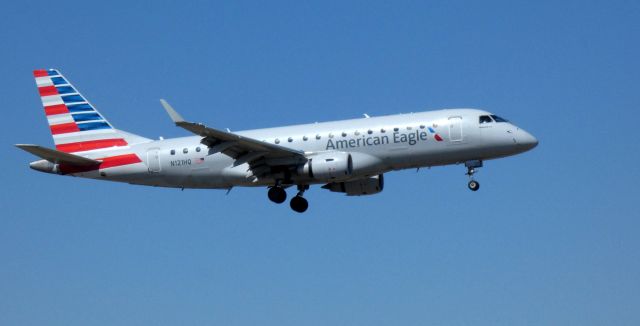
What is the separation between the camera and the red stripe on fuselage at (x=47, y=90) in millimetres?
56031

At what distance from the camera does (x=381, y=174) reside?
5234cm

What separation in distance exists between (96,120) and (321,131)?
12766 mm

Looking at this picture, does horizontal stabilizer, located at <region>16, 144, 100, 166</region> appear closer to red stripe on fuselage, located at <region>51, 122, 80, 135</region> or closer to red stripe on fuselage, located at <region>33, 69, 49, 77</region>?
red stripe on fuselage, located at <region>51, 122, 80, 135</region>

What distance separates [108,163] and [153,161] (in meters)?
2.54

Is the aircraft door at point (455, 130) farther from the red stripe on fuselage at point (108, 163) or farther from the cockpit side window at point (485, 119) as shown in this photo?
the red stripe on fuselage at point (108, 163)

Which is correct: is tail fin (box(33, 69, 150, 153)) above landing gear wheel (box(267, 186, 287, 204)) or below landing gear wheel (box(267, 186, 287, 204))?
above

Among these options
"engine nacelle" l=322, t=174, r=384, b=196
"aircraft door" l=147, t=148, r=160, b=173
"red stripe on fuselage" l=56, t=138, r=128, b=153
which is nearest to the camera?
"aircraft door" l=147, t=148, r=160, b=173

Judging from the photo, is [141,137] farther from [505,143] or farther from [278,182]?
[505,143]

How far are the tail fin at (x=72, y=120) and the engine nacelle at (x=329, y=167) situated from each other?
984 cm

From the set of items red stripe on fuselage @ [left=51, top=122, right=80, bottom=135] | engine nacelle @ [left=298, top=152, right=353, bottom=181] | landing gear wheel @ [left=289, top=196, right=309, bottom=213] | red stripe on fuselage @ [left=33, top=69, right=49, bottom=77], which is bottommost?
landing gear wheel @ [left=289, top=196, right=309, bottom=213]

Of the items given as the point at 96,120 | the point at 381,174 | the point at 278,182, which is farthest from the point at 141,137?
the point at 381,174

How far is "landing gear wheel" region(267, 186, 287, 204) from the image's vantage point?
164 ft

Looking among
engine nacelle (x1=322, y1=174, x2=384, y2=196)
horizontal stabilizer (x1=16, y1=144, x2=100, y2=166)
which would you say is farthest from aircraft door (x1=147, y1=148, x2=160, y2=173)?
engine nacelle (x1=322, y1=174, x2=384, y2=196)

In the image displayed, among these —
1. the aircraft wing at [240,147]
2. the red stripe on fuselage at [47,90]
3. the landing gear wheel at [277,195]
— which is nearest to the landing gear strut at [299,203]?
the landing gear wheel at [277,195]
